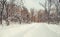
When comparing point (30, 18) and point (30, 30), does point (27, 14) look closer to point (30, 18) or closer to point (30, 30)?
point (30, 18)

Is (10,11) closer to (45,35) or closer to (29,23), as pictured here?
(29,23)

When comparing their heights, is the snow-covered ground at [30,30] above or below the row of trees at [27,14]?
below

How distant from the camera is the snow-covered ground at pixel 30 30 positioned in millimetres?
2031

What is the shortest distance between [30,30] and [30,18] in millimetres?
183

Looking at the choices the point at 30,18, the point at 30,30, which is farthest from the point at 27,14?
the point at 30,30

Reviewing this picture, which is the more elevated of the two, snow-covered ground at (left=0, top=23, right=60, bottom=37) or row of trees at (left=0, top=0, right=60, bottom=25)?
row of trees at (left=0, top=0, right=60, bottom=25)

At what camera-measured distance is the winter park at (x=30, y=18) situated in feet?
Result: 6.75

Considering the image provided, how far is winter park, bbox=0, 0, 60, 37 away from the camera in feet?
6.75

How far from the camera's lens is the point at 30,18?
2115 mm

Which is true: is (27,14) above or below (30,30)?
above

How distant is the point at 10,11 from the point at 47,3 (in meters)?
0.58

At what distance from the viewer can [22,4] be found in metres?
2.12


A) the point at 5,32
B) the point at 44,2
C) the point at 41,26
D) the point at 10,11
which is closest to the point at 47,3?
the point at 44,2

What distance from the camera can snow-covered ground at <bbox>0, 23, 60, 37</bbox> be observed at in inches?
80.0
